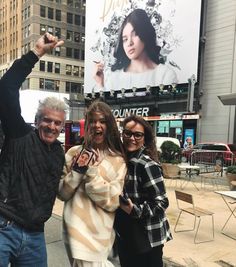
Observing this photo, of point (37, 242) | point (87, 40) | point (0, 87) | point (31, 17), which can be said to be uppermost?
A: point (31, 17)

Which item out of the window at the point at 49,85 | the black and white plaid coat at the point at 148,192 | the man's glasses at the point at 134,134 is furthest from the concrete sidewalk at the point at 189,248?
the window at the point at 49,85

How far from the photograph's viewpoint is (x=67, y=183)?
7.65 ft

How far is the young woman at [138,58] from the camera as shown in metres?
34.5

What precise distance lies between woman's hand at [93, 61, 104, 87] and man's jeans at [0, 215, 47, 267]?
130 feet

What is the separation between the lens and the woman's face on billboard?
1431 inches

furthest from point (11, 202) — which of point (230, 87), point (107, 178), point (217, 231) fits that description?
point (230, 87)

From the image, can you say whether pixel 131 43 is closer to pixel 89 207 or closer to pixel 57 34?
pixel 57 34

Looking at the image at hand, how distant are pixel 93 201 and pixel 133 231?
469 mm

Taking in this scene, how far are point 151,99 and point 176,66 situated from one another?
5.18m

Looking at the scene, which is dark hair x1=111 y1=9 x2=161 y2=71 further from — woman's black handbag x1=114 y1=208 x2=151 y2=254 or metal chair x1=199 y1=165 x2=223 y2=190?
woman's black handbag x1=114 y1=208 x2=151 y2=254

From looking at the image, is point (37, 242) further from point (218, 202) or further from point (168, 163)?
point (168, 163)

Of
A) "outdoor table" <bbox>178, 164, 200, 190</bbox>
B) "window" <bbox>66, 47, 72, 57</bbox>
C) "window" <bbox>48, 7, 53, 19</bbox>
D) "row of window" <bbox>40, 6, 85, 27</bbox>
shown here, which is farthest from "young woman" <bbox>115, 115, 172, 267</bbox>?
"window" <bbox>66, 47, 72, 57</bbox>

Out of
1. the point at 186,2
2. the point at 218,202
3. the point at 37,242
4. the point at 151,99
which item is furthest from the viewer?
the point at 151,99

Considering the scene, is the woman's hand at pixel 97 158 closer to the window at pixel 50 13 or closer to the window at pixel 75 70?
the window at pixel 50 13
